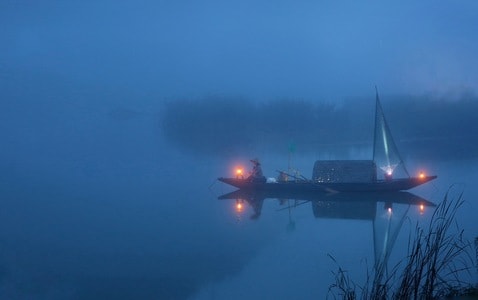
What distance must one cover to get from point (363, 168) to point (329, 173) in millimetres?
1267

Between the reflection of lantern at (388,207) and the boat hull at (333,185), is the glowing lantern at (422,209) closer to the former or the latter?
the reflection of lantern at (388,207)

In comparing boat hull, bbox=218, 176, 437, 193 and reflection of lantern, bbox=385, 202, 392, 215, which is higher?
boat hull, bbox=218, 176, 437, 193

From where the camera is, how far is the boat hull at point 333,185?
18750 mm

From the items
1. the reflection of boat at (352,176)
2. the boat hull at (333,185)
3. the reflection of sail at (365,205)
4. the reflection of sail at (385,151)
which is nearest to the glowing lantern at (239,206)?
the reflection of sail at (365,205)

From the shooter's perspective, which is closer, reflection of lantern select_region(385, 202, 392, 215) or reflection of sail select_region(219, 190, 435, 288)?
reflection of sail select_region(219, 190, 435, 288)

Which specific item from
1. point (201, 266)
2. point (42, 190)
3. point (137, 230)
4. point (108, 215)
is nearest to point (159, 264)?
point (201, 266)

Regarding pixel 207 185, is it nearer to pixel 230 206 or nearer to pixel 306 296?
pixel 230 206

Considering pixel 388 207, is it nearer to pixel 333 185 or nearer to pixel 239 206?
pixel 333 185

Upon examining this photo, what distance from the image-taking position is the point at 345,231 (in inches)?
473

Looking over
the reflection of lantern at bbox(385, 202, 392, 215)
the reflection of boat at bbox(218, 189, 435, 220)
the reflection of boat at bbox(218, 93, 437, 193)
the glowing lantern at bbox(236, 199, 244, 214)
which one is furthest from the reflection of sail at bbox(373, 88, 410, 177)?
the glowing lantern at bbox(236, 199, 244, 214)

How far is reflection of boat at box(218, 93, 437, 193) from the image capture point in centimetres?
1917

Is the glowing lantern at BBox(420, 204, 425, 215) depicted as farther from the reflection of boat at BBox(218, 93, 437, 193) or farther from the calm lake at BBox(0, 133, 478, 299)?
the reflection of boat at BBox(218, 93, 437, 193)

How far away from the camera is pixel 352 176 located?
65.1 feet

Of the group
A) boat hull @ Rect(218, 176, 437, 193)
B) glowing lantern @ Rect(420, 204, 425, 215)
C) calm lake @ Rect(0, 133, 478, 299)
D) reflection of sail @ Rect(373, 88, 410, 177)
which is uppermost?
reflection of sail @ Rect(373, 88, 410, 177)
